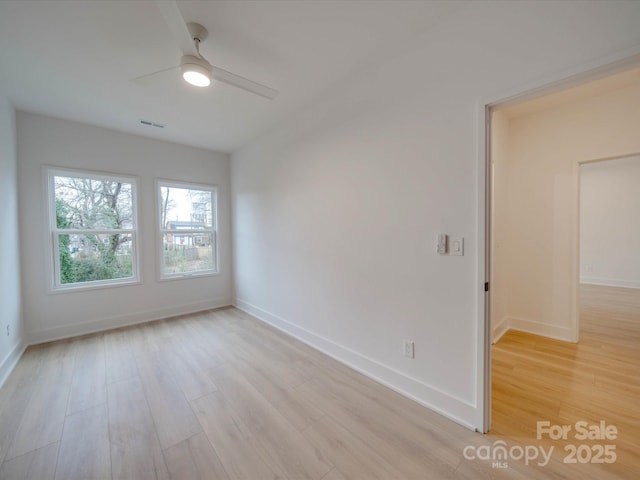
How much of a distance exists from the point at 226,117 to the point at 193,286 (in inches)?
107

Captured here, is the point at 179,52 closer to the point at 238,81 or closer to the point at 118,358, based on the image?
the point at 238,81

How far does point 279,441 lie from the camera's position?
1584 mm

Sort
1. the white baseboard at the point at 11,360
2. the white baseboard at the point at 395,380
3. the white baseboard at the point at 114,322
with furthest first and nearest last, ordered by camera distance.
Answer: the white baseboard at the point at 114,322
the white baseboard at the point at 11,360
the white baseboard at the point at 395,380

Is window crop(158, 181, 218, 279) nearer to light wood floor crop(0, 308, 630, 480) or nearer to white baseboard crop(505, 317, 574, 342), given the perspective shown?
light wood floor crop(0, 308, 630, 480)

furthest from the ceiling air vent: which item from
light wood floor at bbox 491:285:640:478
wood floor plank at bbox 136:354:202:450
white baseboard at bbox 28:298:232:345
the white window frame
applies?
light wood floor at bbox 491:285:640:478

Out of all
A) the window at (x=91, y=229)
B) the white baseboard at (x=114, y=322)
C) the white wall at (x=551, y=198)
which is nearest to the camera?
the white wall at (x=551, y=198)

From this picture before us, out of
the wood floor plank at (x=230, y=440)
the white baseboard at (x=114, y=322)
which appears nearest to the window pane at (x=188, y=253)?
the white baseboard at (x=114, y=322)

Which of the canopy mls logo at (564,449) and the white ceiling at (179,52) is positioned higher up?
the white ceiling at (179,52)

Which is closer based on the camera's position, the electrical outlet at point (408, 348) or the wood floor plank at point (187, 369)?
the electrical outlet at point (408, 348)

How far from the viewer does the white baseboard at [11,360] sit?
225 cm

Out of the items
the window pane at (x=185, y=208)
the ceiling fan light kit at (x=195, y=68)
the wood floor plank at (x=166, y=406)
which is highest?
the ceiling fan light kit at (x=195, y=68)

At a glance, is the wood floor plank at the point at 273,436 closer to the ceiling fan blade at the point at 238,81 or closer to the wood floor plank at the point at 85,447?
the wood floor plank at the point at 85,447

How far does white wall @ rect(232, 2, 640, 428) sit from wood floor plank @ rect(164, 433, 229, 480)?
1.35 m

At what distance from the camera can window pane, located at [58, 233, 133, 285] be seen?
10.7 feet
